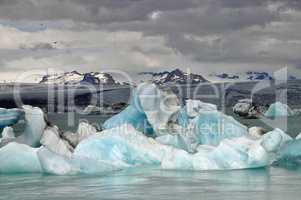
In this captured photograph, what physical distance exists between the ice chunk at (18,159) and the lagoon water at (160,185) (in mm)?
264

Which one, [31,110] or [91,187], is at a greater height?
[31,110]

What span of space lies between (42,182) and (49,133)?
3.85 meters

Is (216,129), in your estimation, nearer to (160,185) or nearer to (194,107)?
(194,107)

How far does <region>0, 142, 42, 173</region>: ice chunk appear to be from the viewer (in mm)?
14812

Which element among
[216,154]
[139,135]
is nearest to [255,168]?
[216,154]

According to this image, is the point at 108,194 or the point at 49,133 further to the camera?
the point at 49,133

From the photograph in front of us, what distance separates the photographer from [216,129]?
18875mm

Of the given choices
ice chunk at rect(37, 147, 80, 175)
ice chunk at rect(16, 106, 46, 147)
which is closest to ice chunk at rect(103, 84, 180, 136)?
ice chunk at rect(16, 106, 46, 147)

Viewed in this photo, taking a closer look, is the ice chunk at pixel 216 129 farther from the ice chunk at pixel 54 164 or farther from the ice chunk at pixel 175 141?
the ice chunk at pixel 54 164

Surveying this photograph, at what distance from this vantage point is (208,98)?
7994 cm

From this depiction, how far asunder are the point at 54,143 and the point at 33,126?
3.10 ft

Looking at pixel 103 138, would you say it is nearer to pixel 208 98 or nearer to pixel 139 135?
pixel 139 135

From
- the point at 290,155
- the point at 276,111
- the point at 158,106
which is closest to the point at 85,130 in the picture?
the point at 158,106

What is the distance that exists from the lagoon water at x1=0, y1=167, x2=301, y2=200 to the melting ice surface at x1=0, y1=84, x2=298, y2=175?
14.6 inches
